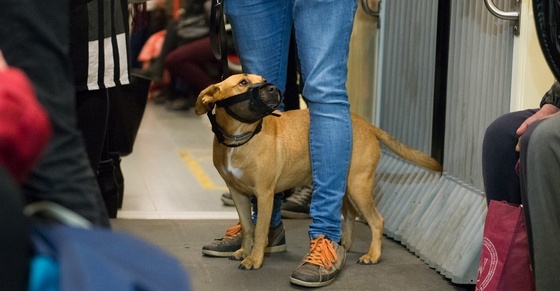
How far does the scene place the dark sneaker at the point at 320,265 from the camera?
2.47m

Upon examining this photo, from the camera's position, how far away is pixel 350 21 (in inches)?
101

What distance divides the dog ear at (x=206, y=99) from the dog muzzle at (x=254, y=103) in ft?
0.11

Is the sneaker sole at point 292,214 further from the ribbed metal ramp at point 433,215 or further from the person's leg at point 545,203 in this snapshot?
the person's leg at point 545,203

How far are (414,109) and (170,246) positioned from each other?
1.25 metres

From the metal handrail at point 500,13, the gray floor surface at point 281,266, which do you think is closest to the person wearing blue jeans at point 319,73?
the gray floor surface at point 281,266

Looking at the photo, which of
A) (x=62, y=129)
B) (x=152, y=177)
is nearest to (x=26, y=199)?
(x=62, y=129)

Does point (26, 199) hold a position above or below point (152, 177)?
above

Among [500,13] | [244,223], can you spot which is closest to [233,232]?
[244,223]

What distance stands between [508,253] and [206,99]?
45.5 inches

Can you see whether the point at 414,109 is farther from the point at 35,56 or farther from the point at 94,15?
the point at 35,56

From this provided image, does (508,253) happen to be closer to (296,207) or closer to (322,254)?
(322,254)

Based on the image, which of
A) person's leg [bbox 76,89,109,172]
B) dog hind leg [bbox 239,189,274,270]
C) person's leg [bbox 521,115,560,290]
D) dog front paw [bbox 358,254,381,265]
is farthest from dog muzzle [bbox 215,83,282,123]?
person's leg [bbox 521,115,560,290]

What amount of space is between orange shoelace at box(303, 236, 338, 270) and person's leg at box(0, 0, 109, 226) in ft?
4.93

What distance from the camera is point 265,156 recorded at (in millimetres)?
2715
